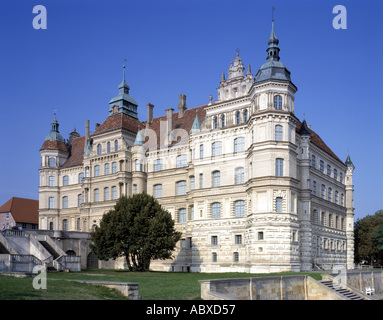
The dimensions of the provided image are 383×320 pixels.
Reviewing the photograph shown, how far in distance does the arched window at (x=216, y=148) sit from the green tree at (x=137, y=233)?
395 inches

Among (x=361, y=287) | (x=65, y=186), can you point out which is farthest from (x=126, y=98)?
(x=361, y=287)

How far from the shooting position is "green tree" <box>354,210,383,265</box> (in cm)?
7862

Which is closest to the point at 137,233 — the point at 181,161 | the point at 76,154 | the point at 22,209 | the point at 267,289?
the point at 181,161

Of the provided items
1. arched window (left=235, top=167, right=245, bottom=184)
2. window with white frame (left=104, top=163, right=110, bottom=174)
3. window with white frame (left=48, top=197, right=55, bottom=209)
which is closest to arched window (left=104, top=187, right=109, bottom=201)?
window with white frame (left=104, top=163, right=110, bottom=174)

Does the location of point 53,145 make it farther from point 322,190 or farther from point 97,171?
point 322,190

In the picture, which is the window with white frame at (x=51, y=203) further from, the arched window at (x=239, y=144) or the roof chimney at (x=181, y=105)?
the arched window at (x=239, y=144)

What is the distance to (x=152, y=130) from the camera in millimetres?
69812

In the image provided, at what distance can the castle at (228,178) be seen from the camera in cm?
5116

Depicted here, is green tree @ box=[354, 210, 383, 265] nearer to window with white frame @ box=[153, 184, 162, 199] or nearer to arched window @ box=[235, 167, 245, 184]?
arched window @ box=[235, 167, 245, 184]

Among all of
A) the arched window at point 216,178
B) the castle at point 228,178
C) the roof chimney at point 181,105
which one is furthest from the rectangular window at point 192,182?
the roof chimney at point 181,105

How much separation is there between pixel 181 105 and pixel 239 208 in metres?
20.0
